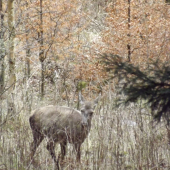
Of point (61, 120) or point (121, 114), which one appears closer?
point (121, 114)

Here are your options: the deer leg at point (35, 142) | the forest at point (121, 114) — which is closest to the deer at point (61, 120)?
the deer leg at point (35, 142)

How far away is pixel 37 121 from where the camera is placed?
677 centimetres

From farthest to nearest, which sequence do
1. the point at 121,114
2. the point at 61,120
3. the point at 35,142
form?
the point at 61,120 < the point at 35,142 < the point at 121,114

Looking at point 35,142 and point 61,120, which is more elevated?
point 61,120

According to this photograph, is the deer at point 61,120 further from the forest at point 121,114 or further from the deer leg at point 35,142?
the forest at point 121,114

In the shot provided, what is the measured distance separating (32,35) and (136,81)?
1227 centimetres

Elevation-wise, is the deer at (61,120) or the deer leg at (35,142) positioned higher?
the deer at (61,120)

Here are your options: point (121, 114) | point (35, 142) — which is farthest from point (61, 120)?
point (121, 114)

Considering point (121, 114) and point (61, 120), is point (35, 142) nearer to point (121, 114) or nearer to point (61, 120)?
point (61, 120)

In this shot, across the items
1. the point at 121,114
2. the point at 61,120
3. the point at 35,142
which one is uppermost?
the point at 121,114

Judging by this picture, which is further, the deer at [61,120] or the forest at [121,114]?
the deer at [61,120]

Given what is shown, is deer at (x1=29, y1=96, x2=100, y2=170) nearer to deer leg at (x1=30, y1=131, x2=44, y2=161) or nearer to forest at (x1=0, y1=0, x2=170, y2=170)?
deer leg at (x1=30, y1=131, x2=44, y2=161)

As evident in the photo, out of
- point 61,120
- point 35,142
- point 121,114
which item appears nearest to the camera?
point 121,114

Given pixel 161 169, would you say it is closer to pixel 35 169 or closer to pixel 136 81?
pixel 35 169
